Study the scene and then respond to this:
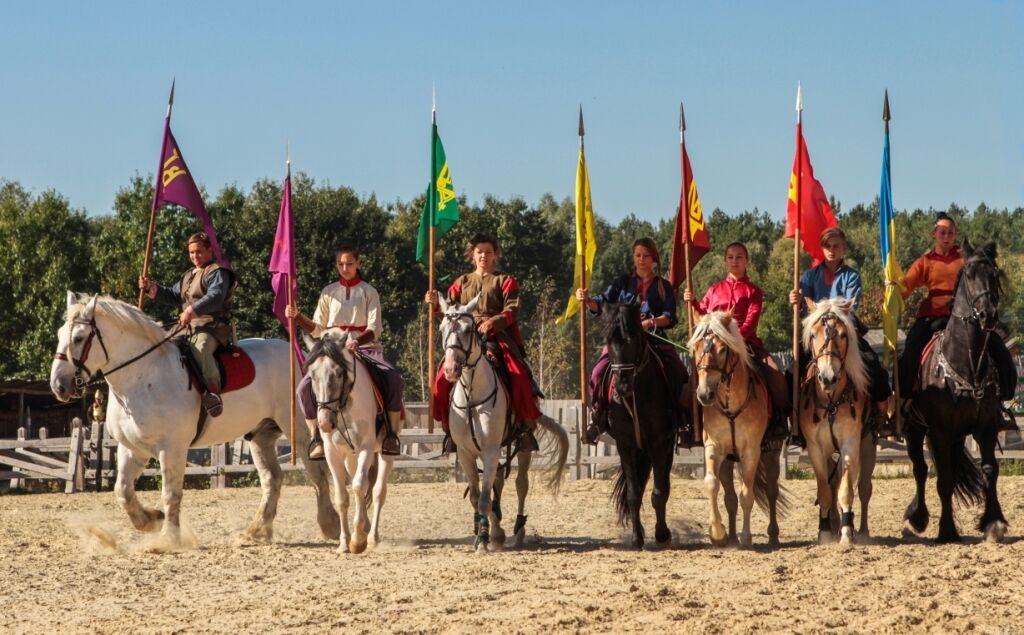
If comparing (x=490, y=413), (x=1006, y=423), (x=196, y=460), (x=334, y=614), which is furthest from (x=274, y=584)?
(x=196, y=460)

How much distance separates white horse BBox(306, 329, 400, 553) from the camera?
38.5 feet

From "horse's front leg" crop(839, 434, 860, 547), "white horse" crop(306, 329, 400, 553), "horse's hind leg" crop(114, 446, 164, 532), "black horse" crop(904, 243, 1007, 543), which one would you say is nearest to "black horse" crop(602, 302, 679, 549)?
"horse's front leg" crop(839, 434, 860, 547)

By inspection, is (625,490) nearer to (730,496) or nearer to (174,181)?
(730,496)

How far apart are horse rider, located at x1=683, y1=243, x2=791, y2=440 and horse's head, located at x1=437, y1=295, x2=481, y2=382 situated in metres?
2.25

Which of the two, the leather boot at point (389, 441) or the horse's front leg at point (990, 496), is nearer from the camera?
the horse's front leg at point (990, 496)

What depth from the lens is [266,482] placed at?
44.3 feet

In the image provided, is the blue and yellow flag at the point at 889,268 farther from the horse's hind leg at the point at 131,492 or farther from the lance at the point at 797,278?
the horse's hind leg at the point at 131,492

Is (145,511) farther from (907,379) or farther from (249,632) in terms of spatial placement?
(907,379)

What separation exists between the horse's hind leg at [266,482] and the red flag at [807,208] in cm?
547

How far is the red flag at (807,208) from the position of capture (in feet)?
41.9

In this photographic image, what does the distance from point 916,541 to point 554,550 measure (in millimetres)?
3266

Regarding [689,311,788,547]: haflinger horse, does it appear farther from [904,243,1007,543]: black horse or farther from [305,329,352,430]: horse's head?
[305,329,352,430]: horse's head

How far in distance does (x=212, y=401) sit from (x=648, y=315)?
4054mm

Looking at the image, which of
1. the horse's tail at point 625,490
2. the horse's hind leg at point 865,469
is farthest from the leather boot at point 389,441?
the horse's hind leg at point 865,469
